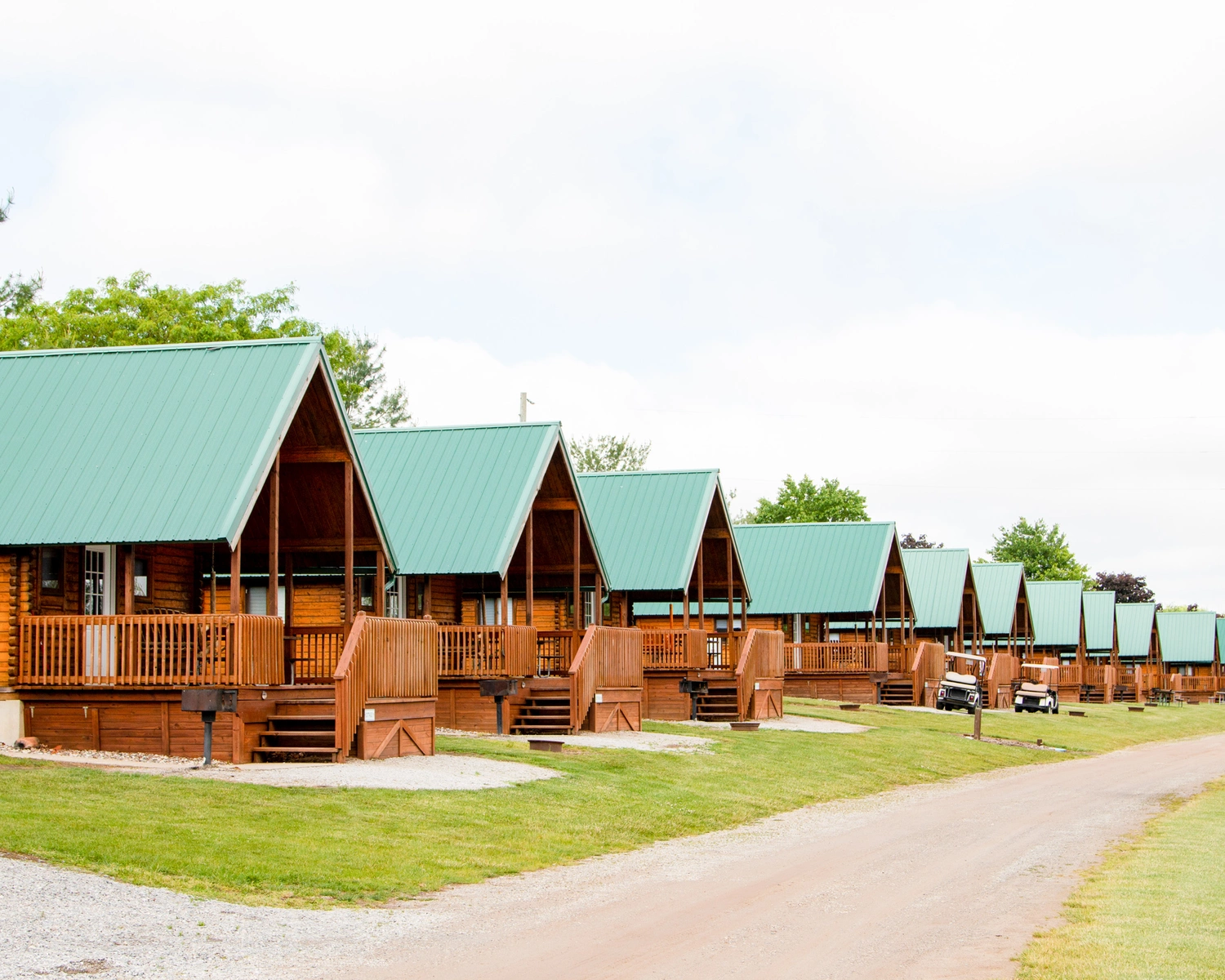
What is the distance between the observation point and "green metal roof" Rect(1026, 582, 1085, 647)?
8369cm

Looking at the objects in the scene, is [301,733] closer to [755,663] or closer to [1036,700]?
[755,663]

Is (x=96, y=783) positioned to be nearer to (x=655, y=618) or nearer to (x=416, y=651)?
(x=416, y=651)

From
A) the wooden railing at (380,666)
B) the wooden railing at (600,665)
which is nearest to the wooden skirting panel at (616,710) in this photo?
the wooden railing at (600,665)

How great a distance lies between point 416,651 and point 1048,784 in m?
12.0

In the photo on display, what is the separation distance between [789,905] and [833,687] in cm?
4012

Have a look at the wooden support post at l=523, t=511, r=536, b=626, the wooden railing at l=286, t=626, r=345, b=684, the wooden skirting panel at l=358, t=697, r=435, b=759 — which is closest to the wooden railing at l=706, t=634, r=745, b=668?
the wooden support post at l=523, t=511, r=536, b=626

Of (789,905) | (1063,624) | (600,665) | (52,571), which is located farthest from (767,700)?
(1063,624)

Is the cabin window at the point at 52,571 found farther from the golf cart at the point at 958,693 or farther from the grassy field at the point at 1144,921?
the golf cart at the point at 958,693

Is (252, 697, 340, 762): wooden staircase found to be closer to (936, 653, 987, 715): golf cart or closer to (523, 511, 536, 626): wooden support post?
(523, 511, 536, 626): wooden support post

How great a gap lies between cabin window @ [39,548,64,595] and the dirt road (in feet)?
36.1

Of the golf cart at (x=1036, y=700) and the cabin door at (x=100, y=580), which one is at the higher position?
the cabin door at (x=100, y=580)

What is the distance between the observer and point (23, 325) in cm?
5281

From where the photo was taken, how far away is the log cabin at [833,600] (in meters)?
53.3

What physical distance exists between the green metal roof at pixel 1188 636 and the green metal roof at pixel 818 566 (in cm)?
5626
